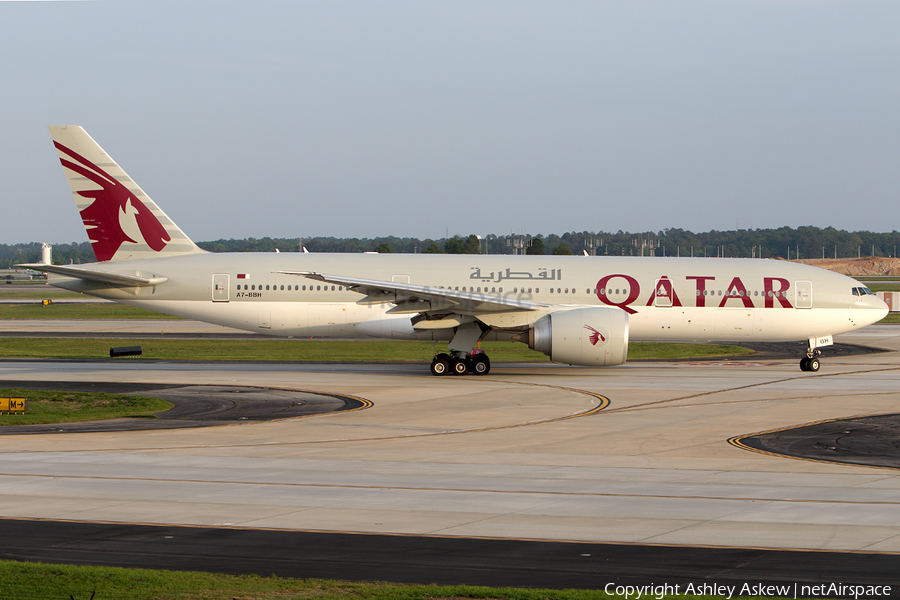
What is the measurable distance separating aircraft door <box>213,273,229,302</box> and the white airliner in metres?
0.04

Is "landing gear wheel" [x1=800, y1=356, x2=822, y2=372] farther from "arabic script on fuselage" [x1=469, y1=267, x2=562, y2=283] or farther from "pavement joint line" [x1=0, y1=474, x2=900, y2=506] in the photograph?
"pavement joint line" [x1=0, y1=474, x2=900, y2=506]

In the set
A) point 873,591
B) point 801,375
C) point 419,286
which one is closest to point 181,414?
point 419,286

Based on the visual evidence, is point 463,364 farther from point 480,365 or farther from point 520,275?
point 520,275

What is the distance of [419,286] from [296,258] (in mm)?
5267

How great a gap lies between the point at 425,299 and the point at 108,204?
13.5 m

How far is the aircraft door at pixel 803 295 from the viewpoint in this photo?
34031mm

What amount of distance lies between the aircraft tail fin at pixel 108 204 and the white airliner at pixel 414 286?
0.04 m

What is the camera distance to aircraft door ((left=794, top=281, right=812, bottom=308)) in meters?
34.0

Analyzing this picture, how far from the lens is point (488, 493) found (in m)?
14.5

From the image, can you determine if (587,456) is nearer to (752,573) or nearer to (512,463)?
(512,463)

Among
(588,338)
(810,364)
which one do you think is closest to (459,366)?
(588,338)

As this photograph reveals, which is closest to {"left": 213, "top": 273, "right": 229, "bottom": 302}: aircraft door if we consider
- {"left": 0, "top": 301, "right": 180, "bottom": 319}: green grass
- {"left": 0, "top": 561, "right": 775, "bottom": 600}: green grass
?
{"left": 0, "top": 561, "right": 775, "bottom": 600}: green grass

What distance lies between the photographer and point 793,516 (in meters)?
12.9

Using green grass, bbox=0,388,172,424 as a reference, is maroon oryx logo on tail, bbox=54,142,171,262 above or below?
above
